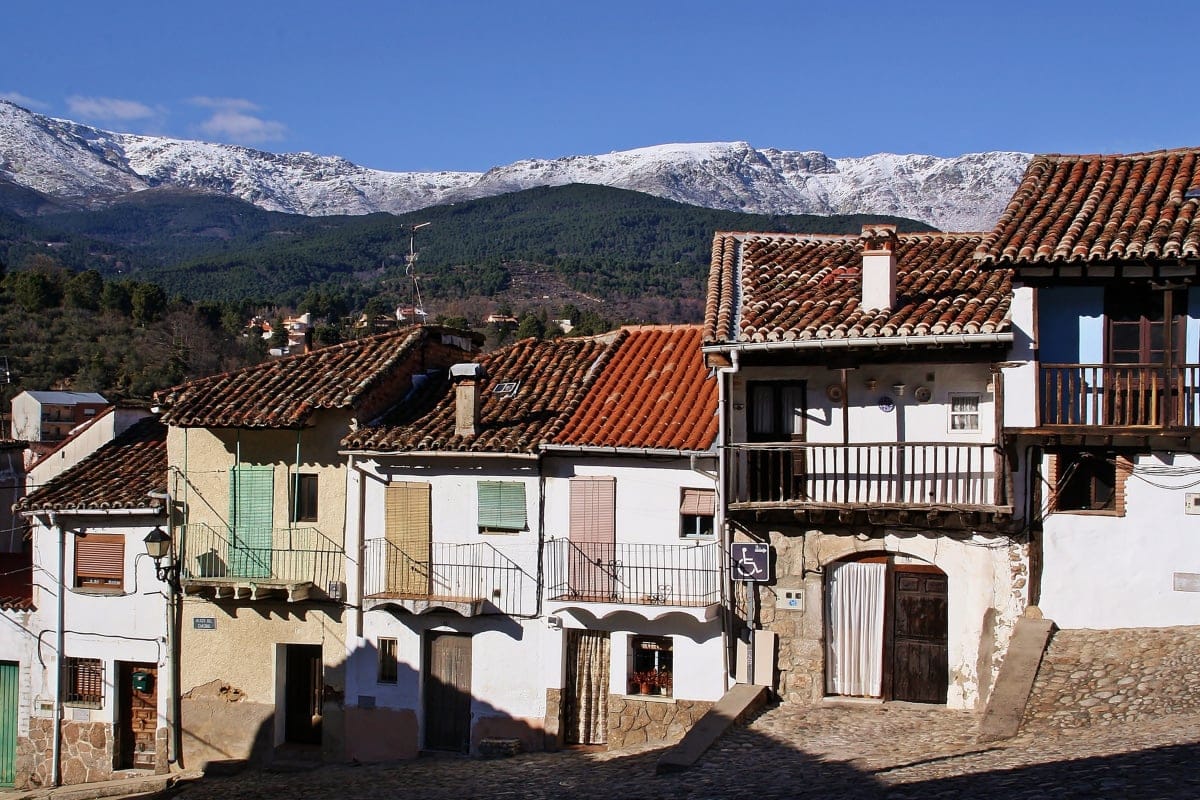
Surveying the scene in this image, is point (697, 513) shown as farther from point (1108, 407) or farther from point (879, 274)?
point (1108, 407)

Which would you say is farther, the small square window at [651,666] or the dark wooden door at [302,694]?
the dark wooden door at [302,694]

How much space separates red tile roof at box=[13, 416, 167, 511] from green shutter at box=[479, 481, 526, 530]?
6487 mm

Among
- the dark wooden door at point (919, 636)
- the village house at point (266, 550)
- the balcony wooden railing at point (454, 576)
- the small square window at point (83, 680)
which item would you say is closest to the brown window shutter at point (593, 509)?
the balcony wooden railing at point (454, 576)

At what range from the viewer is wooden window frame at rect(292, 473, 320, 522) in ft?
77.1

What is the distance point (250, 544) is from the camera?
77.8 feet

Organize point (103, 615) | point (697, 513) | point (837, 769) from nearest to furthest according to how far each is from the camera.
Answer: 1. point (837, 769)
2. point (697, 513)
3. point (103, 615)

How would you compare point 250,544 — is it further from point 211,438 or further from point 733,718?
point 733,718

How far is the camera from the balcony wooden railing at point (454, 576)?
72.1 ft

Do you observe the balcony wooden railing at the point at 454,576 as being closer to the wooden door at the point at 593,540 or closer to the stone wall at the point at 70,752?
the wooden door at the point at 593,540

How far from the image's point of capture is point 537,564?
21.9 meters

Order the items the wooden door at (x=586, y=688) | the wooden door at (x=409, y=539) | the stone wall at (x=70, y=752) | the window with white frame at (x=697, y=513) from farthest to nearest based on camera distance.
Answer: the stone wall at (x=70, y=752) < the wooden door at (x=409, y=539) < the wooden door at (x=586, y=688) < the window with white frame at (x=697, y=513)

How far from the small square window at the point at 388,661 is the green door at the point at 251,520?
8.13 feet

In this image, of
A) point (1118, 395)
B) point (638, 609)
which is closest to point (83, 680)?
point (638, 609)

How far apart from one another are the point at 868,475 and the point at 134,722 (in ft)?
48.3
